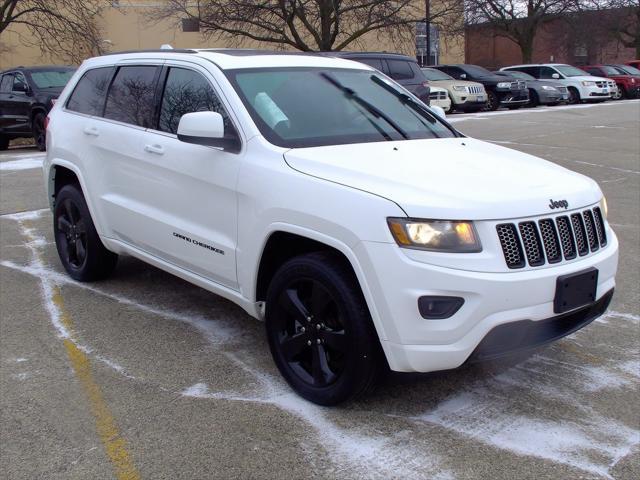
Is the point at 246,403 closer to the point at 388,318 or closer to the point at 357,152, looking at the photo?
the point at 388,318

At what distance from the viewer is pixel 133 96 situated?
5086mm

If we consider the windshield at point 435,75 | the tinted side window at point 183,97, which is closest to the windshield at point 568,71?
the windshield at point 435,75

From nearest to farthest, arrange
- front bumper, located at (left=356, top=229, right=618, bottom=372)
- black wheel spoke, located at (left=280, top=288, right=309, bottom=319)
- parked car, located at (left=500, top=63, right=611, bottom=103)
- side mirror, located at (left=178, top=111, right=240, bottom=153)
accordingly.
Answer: front bumper, located at (left=356, top=229, right=618, bottom=372)
black wheel spoke, located at (left=280, top=288, right=309, bottom=319)
side mirror, located at (left=178, top=111, right=240, bottom=153)
parked car, located at (left=500, top=63, right=611, bottom=103)

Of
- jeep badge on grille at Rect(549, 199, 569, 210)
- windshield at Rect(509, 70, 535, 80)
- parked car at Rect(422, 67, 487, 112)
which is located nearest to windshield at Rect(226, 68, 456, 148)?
jeep badge on grille at Rect(549, 199, 569, 210)

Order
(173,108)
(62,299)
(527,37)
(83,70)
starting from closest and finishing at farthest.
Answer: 1. (173,108)
2. (62,299)
3. (83,70)
4. (527,37)

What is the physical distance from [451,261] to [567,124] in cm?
1612

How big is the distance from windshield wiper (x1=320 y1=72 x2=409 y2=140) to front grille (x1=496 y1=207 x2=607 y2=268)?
1.22m

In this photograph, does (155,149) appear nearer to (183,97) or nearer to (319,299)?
(183,97)

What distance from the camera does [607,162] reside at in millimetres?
11805

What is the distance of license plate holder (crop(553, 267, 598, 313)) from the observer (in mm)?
3350

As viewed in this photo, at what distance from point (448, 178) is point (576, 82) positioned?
85.1 feet

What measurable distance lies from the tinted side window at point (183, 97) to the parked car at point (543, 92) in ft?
73.1

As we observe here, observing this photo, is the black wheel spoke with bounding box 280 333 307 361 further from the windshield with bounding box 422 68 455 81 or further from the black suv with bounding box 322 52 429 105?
the windshield with bounding box 422 68 455 81

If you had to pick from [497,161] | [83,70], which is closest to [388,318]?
[497,161]
